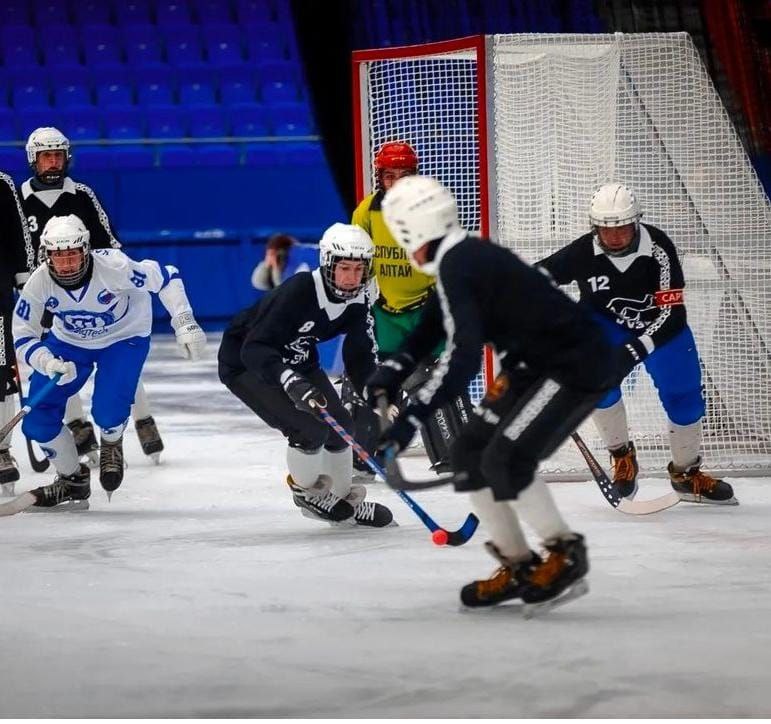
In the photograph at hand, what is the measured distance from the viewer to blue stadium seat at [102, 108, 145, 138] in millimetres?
11930

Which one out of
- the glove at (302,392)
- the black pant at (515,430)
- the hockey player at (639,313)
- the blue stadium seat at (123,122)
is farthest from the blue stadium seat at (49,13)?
the black pant at (515,430)

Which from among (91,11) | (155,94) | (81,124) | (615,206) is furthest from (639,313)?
(91,11)

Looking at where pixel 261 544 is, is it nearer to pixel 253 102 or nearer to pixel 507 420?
pixel 507 420

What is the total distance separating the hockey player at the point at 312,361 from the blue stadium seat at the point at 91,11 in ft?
29.1

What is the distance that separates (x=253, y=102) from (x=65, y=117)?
1498 mm

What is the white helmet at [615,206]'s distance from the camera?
4246 mm

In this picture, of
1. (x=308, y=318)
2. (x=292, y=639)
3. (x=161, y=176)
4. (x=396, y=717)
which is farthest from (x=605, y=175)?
(x=161, y=176)

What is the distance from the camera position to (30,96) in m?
12.1

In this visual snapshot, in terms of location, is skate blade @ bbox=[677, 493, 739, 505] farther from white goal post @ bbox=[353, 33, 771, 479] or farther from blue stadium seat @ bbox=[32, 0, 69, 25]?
blue stadium seat @ bbox=[32, 0, 69, 25]

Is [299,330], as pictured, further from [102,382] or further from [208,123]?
[208,123]

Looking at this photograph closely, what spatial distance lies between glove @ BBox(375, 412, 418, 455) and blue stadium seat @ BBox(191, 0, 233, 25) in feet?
33.2

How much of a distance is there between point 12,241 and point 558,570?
2906mm

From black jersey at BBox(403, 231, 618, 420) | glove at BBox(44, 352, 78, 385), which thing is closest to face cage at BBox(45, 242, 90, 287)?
glove at BBox(44, 352, 78, 385)

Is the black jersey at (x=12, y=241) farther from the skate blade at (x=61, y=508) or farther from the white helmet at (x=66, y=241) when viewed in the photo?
the skate blade at (x=61, y=508)
